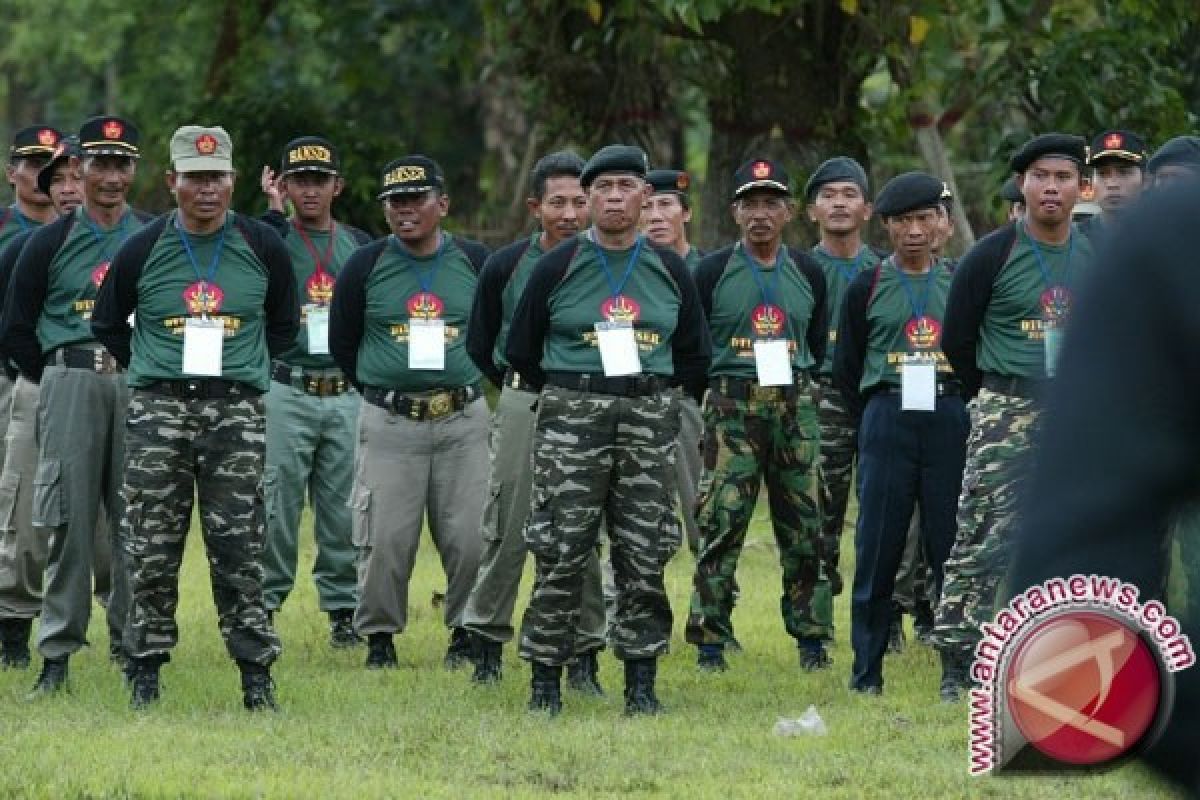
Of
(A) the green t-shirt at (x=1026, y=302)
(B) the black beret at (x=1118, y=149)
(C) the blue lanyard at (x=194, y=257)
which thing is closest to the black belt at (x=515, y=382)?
(C) the blue lanyard at (x=194, y=257)

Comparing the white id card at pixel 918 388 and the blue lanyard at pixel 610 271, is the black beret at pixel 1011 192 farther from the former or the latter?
the blue lanyard at pixel 610 271

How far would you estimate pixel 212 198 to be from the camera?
10500mm

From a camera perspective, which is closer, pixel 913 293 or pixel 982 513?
pixel 982 513

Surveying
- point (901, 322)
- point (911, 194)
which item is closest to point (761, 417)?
point (901, 322)

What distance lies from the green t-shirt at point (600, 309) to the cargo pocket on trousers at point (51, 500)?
2.54m

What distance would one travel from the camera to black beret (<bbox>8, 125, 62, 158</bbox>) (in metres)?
13.4

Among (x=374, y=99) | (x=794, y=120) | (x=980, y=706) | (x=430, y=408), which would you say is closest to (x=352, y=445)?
(x=430, y=408)

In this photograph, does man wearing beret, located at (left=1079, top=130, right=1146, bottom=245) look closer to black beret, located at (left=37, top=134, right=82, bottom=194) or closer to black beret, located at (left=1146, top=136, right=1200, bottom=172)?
black beret, located at (left=1146, top=136, right=1200, bottom=172)

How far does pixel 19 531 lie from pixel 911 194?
486 cm

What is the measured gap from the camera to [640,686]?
35.0 feet

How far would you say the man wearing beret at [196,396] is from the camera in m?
10.3

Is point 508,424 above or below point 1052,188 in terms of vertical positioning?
below

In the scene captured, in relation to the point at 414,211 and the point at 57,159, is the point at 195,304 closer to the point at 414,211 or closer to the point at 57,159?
the point at 414,211

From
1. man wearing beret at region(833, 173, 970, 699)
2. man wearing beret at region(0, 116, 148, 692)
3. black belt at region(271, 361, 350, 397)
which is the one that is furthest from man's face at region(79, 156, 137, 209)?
man wearing beret at region(833, 173, 970, 699)
